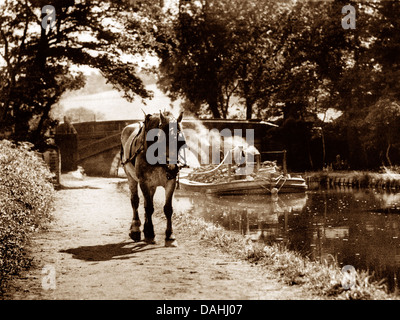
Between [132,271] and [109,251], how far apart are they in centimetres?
197

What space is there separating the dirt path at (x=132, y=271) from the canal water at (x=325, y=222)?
90.9 inches

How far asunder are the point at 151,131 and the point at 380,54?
27.7 m

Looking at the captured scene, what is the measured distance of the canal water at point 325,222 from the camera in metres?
10.7

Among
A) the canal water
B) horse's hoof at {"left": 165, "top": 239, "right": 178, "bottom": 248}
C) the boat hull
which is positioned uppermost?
horse's hoof at {"left": 165, "top": 239, "right": 178, "bottom": 248}

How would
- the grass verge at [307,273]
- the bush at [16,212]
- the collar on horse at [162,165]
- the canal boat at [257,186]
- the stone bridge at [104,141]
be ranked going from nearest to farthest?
1. the grass verge at [307,273]
2. the bush at [16,212]
3. the collar on horse at [162,165]
4. the canal boat at [257,186]
5. the stone bridge at [104,141]

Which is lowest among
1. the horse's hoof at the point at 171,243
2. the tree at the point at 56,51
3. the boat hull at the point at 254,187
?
the boat hull at the point at 254,187

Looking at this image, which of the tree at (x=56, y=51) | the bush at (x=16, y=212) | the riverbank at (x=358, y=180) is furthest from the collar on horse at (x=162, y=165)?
the riverbank at (x=358, y=180)

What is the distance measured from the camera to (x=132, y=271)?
7.98 m

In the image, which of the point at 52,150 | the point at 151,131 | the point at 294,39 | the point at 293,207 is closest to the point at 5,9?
the point at 52,150

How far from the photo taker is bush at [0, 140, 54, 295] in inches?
306

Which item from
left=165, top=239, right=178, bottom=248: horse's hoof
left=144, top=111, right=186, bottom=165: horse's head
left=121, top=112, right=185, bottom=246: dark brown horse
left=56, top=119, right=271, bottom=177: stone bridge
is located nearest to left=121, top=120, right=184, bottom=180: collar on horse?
left=121, top=112, right=185, bottom=246: dark brown horse

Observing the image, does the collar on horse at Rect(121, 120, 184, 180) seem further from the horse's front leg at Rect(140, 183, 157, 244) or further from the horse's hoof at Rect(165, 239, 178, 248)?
the horse's hoof at Rect(165, 239, 178, 248)

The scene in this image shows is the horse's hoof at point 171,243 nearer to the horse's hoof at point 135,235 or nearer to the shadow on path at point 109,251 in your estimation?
the shadow on path at point 109,251

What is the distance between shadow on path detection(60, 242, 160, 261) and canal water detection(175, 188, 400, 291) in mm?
3382
